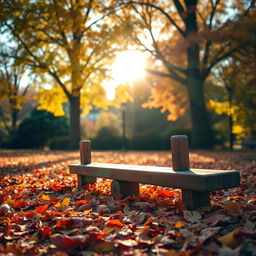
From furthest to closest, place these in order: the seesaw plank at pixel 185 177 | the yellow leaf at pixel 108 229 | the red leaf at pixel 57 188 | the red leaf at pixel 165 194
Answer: the red leaf at pixel 57 188 → the red leaf at pixel 165 194 → the seesaw plank at pixel 185 177 → the yellow leaf at pixel 108 229

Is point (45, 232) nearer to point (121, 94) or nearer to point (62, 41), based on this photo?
point (62, 41)

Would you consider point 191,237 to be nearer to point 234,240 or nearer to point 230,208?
point 234,240

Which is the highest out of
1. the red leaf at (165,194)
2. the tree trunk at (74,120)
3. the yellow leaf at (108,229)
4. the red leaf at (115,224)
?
the tree trunk at (74,120)

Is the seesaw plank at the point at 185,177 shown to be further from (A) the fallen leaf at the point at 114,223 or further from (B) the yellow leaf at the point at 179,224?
(A) the fallen leaf at the point at 114,223

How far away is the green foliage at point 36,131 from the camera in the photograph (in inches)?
1054

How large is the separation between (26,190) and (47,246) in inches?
103

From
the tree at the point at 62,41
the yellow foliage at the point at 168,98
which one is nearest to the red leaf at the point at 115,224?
the tree at the point at 62,41

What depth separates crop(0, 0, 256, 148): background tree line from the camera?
46.1ft

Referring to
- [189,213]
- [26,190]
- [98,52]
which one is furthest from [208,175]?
[98,52]

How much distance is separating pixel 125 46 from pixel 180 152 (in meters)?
12.4

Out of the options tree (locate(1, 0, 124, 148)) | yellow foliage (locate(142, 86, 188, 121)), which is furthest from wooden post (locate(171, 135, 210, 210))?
yellow foliage (locate(142, 86, 188, 121))

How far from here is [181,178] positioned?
3.28 m

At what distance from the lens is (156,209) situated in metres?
3.52

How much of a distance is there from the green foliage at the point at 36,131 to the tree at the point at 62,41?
27.9 ft
